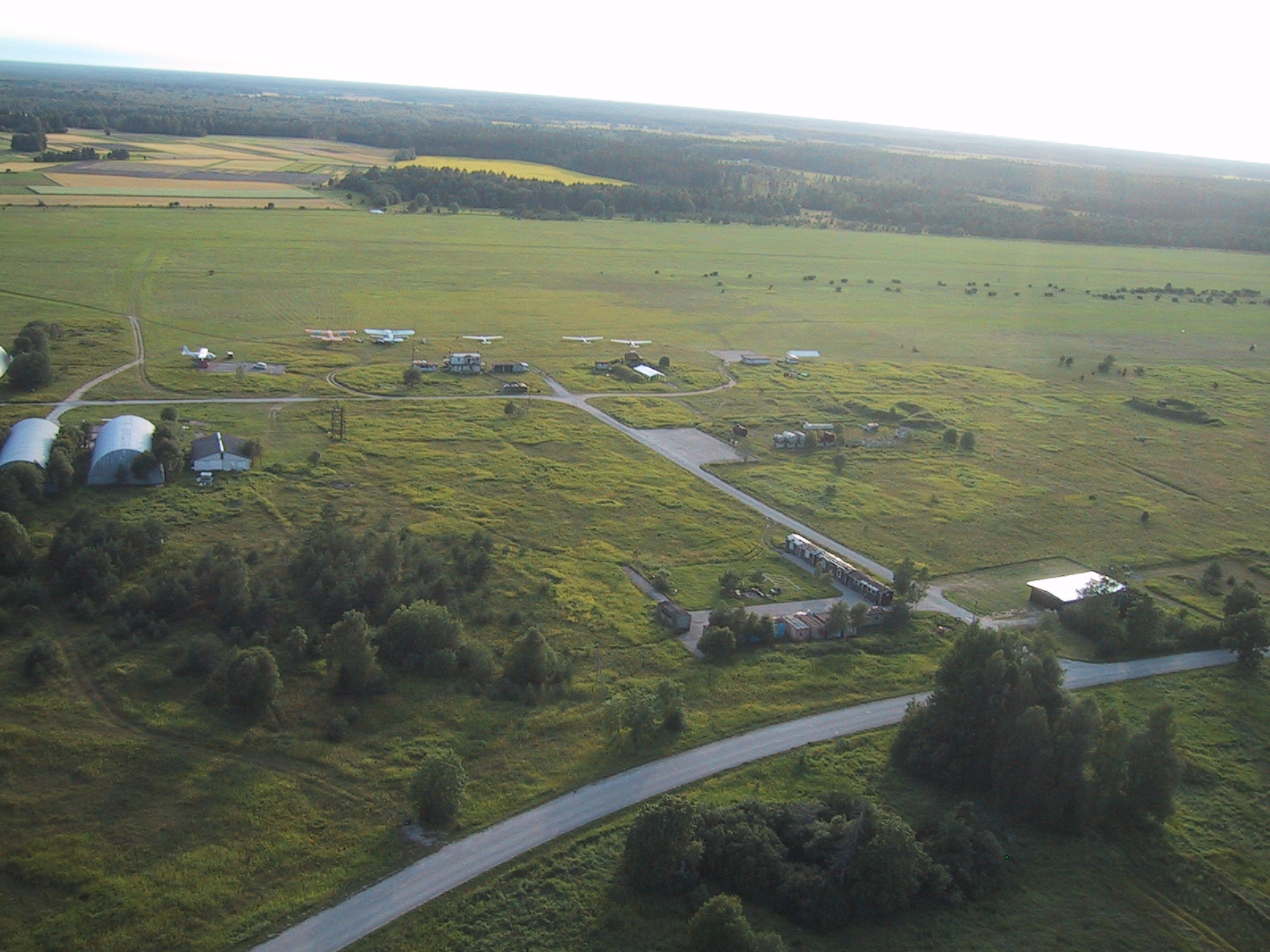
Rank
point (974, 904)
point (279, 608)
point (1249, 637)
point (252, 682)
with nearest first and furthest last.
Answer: point (974, 904) → point (252, 682) → point (279, 608) → point (1249, 637)

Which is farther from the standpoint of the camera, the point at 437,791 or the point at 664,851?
the point at 437,791

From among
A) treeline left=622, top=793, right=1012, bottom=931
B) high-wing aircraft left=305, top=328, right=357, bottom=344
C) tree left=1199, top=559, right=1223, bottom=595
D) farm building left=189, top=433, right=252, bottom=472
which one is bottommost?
treeline left=622, top=793, right=1012, bottom=931

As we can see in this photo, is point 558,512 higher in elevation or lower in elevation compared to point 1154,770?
lower

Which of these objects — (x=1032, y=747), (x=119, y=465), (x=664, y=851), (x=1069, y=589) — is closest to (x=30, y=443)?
(x=119, y=465)

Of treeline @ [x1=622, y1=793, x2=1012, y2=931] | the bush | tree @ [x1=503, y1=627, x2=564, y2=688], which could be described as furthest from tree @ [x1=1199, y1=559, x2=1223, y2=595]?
the bush

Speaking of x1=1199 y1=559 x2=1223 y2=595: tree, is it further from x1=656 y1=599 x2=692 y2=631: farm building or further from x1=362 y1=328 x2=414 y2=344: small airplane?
x1=362 y1=328 x2=414 y2=344: small airplane

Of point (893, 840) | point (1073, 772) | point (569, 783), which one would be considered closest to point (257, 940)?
point (569, 783)

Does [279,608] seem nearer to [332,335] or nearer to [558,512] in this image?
[558,512]
